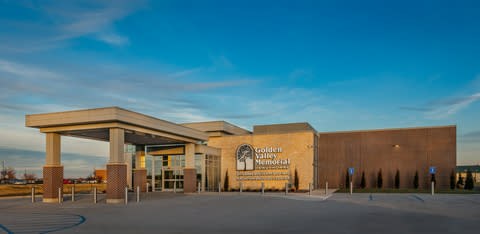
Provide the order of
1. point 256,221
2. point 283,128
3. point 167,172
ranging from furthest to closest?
point 283,128 → point 167,172 → point 256,221

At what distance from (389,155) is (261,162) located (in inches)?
457

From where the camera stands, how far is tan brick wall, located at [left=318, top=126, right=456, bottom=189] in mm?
33281

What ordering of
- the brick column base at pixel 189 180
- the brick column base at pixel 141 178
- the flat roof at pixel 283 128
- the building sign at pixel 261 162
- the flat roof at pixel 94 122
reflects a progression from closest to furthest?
1. the flat roof at pixel 94 122
2. the brick column base at pixel 189 180
3. the brick column base at pixel 141 178
4. the building sign at pixel 261 162
5. the flat roof at pixel 283 128

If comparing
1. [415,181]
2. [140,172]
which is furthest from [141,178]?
[415,181]

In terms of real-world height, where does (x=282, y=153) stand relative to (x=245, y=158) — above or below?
above

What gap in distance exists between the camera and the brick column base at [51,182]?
2358cm

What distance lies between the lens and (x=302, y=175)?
112 ft

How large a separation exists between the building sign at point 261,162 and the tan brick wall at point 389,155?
476 cm

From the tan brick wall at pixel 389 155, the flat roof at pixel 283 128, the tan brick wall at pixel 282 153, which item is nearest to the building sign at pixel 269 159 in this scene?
the tan brick wall at pixel 282 153

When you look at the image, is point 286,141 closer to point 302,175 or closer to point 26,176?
point 302,175

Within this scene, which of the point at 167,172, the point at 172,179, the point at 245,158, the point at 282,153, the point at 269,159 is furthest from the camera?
the point at 245,158

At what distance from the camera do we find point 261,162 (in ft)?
117

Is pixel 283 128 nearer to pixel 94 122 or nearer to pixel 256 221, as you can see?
pixel 94 122

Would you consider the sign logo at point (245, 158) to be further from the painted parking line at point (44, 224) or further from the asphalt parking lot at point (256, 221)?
the painted parking line at point (44, 224)
